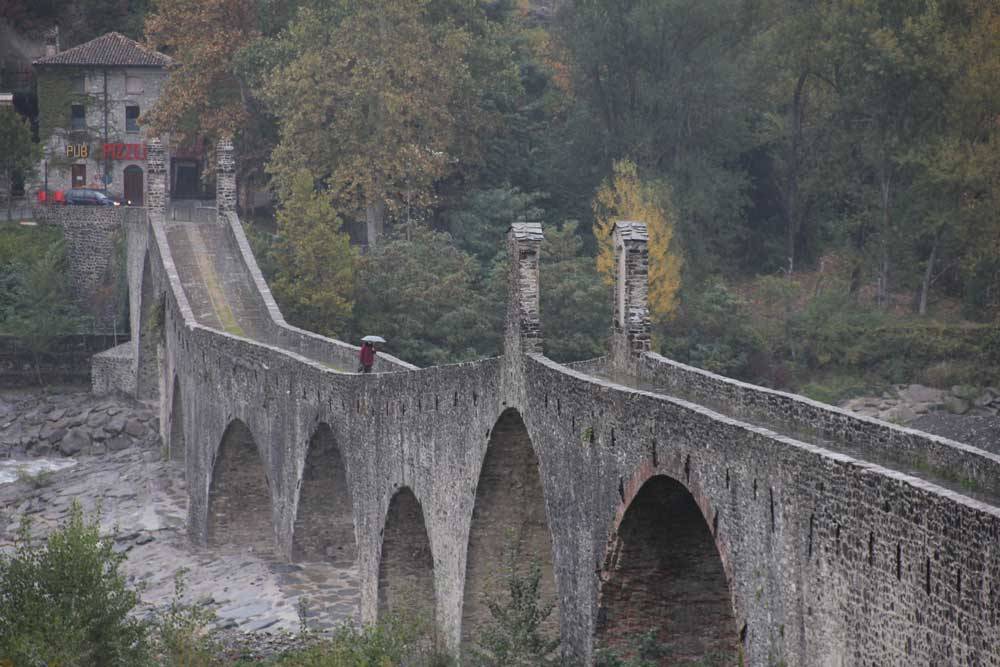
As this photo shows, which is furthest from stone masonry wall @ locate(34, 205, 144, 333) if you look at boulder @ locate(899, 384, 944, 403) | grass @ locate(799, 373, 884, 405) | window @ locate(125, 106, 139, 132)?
boulder @ locate(899, 384, 944, 403)

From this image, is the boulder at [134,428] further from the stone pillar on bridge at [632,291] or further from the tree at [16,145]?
the stone pillar on bridge at [632,291]

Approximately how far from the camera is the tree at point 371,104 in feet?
207

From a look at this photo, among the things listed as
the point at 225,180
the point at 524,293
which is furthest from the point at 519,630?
the point at 225,180

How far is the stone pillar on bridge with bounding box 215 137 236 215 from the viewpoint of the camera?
199 feet

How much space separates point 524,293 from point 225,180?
106 feet

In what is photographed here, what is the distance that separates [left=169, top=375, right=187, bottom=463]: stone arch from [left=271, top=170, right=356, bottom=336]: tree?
5.14m

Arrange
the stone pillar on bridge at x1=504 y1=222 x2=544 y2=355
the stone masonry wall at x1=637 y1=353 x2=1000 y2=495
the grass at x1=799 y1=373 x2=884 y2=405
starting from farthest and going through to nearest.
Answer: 1. the grass at x1=799 y1=373 x2=884 y2=405
2. the stone pillar on bridge at x1=504 y1=222 x2=544 y2=355
3. the stone masonry wall at x1=637 y1=353 x2=1000 y2=495

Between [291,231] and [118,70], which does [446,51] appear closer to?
[291,231]

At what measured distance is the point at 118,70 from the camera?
251 ft

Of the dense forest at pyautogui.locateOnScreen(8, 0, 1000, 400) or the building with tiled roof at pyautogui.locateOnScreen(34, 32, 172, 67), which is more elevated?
the building with tiled roof at pyautogui.locateOnScreen(34, 32, 172, 67)

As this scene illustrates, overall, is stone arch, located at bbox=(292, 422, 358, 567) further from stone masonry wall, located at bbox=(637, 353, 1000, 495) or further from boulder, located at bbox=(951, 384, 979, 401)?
boulder, located at bbox=(951, 384, 979, 401)

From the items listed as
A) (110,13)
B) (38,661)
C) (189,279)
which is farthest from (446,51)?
(38,661)

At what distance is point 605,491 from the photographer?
85.4 ft

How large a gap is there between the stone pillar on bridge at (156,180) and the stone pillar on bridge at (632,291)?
34043 mm
